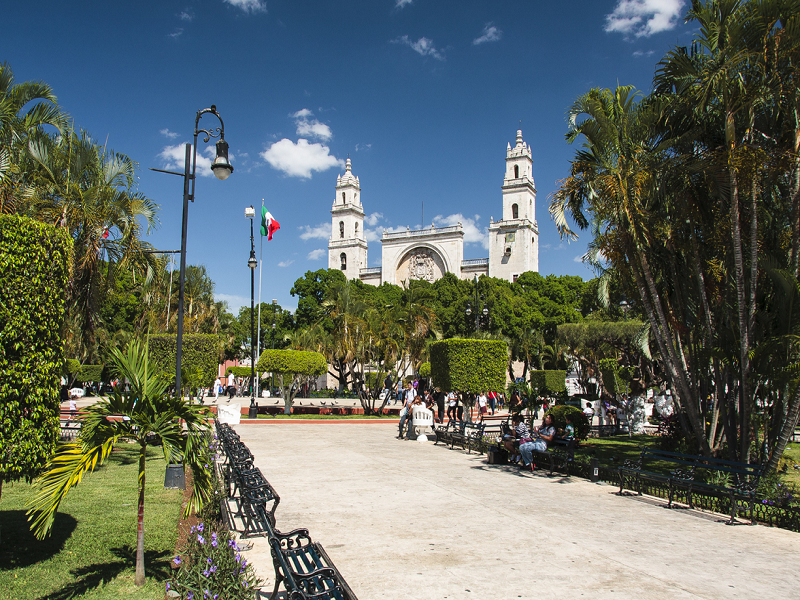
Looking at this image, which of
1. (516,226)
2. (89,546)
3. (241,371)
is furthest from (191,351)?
(516,226)

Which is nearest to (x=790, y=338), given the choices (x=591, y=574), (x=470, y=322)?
(x=591, y=574)

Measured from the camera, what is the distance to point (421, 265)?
6981 centimetres

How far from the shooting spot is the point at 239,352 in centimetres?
6006

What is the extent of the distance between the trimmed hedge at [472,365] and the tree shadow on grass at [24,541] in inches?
477

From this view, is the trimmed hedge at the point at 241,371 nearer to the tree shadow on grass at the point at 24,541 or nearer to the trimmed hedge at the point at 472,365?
the trimmed hedge at the point at 472,365

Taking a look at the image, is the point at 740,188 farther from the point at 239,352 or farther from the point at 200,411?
the point at 239,352

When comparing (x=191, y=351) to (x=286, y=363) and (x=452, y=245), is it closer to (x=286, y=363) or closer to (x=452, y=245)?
(x=286, y=363)

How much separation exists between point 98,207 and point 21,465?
23.4ft

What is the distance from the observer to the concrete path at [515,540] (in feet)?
14.5

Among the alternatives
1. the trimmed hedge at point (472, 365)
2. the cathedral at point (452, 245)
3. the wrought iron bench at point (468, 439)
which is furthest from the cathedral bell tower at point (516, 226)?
the wrought iron bench at point (468, 439)

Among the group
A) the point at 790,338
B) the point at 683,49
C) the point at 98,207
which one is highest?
the point at 683,49

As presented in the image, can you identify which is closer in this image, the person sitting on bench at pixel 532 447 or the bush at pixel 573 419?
the person sitting on bench at pixel 532 447

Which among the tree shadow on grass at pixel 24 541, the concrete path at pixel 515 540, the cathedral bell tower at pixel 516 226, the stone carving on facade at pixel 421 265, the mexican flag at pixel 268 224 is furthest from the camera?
the stone carving on facade at pixel 421 265

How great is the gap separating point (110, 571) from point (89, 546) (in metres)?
0.80
